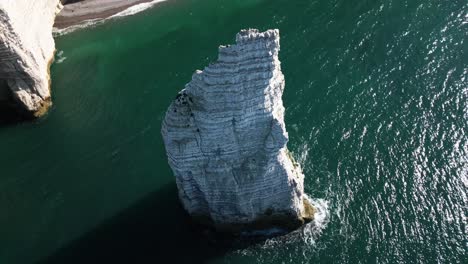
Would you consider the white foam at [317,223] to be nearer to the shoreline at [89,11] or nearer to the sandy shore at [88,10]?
the shoreline at [89,11]

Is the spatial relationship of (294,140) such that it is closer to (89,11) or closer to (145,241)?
(145,241)

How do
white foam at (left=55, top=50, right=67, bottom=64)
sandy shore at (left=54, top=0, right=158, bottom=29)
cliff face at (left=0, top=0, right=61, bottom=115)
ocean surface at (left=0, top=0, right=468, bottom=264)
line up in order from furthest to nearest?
sandy shore at (left=54, top=0, right=158, bottom=29), white foam at (left=55, top=50, right=67, bottom=64), cliff face at (left=0, top=0, right=61, bottom=115), ocean surface at (left=0, top=0, right=468, bottom=264)

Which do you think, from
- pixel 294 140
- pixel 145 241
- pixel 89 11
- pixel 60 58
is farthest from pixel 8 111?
pixel 294 140

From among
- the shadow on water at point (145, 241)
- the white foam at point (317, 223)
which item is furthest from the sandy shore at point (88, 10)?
the white foam at point (317, 223)

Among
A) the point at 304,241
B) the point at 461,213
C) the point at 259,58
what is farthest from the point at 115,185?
the point at 461,213

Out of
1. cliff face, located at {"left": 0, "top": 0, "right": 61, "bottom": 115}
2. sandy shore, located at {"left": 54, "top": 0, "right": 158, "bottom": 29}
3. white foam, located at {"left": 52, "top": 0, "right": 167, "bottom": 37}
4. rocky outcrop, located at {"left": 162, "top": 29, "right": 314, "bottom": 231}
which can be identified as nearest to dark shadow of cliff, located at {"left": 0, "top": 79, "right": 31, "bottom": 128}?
cliff face, located at {"left": 0, "top": 0, "right": 61, "bottom": 115}

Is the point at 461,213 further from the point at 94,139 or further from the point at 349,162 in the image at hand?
the point at 94,139

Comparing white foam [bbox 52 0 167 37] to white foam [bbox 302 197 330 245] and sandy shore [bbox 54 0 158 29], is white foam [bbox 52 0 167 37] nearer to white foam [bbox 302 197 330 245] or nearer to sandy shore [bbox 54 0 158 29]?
sandy shore [bbox 54 0 158 29]
